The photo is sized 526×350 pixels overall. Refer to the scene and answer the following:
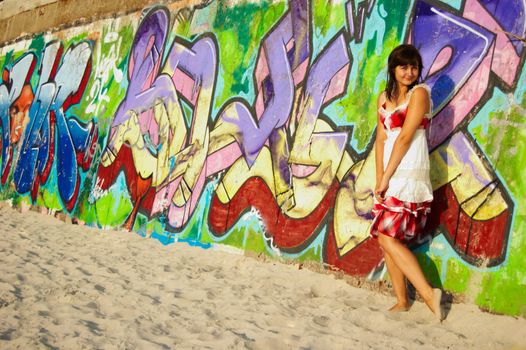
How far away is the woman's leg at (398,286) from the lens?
3.65 metres

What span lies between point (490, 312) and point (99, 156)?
5551mm

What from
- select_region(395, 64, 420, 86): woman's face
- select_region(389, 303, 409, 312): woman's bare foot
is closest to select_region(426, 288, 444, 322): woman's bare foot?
select_region(389, 303, 409, 312): woman's bare foot

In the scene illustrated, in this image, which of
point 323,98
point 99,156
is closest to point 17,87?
point 99,156

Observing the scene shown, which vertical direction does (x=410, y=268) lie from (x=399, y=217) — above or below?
below

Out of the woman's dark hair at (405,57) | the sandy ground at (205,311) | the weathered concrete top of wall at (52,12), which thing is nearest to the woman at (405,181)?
the woman's dark hair at (405,57)

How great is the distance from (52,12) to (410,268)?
8193 mm

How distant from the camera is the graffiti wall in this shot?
12.3 ft

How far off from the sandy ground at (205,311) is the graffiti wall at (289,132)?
0.93 ft

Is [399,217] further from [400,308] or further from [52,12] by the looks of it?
[52,12]

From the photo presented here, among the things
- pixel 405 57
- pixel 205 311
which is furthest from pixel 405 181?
pixel 205 311

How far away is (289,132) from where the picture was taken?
5078 mm

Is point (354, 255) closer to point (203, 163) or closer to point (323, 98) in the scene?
point (323, 98)

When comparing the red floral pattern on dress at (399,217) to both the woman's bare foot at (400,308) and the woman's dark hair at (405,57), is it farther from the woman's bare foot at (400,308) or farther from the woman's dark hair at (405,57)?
the woman's dark hair at (405,57)

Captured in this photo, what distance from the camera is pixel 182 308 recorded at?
366cm
